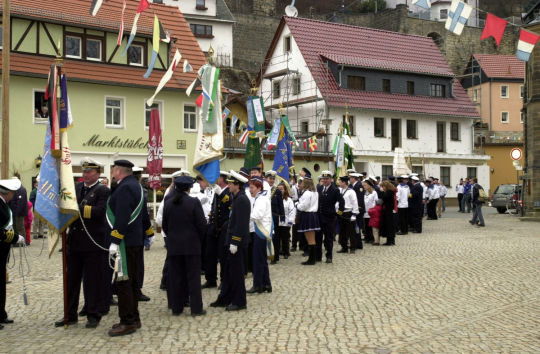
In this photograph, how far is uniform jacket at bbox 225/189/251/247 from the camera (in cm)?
926

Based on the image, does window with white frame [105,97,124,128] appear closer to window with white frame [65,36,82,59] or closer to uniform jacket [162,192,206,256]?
window with white frame [65,36,82,59]

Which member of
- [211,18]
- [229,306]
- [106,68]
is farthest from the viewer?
[211,18]

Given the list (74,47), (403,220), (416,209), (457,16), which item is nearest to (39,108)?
(74,47)

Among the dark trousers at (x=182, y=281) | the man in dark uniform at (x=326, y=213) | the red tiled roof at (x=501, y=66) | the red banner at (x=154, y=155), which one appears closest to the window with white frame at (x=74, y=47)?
the red banner at (x=154, y=155)

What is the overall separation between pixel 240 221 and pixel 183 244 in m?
1.06

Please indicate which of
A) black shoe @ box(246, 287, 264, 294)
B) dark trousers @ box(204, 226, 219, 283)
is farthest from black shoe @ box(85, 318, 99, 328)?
dark trousers @ box(204, 226, 219, 283)

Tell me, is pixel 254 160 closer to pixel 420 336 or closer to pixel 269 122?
pixel 420 336

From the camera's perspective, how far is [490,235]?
2077 centimetres

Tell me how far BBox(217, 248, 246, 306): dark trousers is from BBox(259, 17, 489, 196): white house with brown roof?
30.0 metres

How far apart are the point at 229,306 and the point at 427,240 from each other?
38.6ft

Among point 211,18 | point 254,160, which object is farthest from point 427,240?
point 211,18

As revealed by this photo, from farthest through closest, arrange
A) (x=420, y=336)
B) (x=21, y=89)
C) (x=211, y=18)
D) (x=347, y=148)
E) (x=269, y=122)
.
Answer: (x=211, y=18) → (x=269, y=122) → (x=21, y=89) → (x=347, y=148) → (x=420, y=336)

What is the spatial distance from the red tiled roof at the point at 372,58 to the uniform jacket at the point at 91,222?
1290 inches

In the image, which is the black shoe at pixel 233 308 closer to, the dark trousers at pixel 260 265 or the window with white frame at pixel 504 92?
the dark trousers at pixel 260 265
